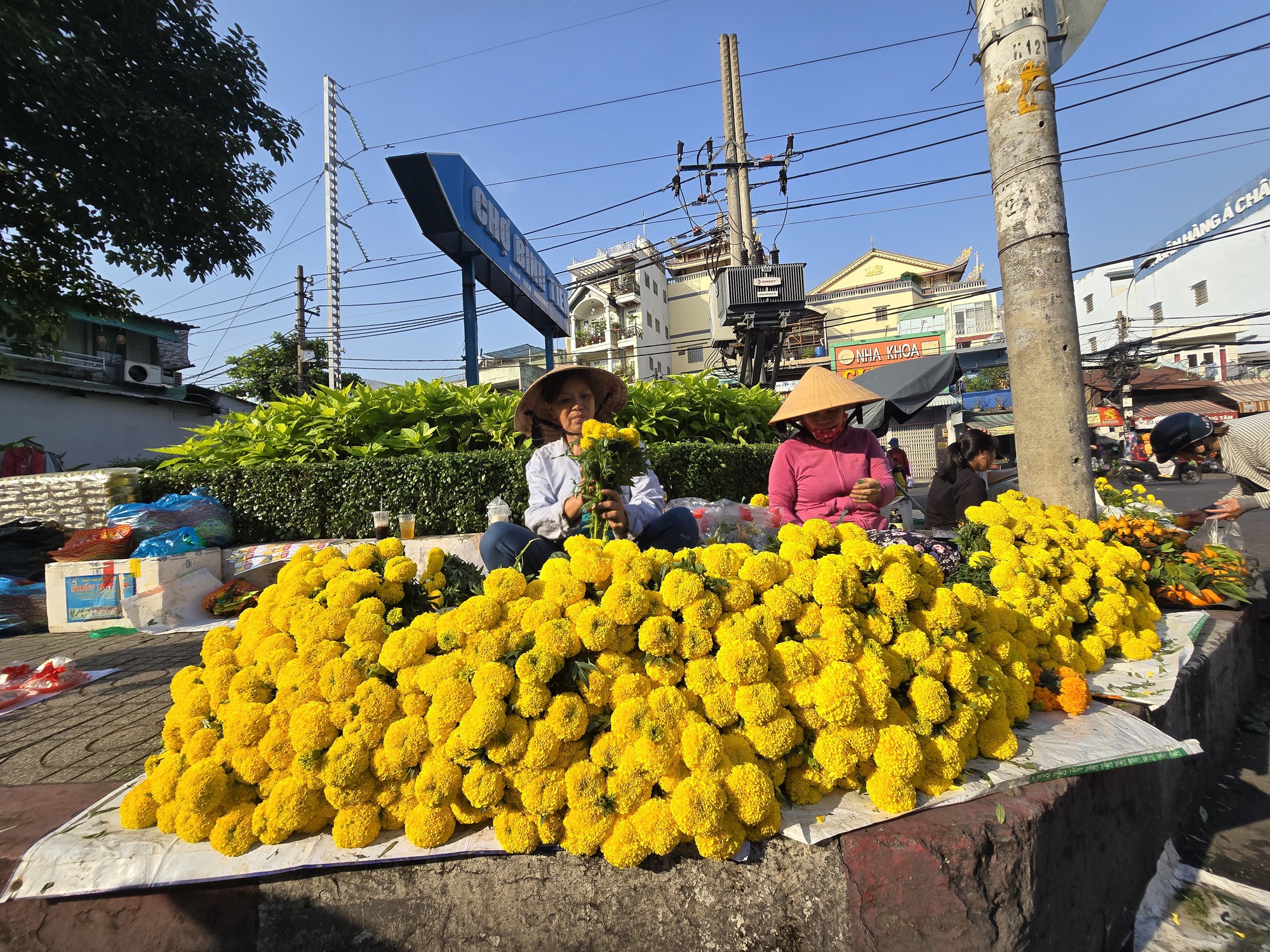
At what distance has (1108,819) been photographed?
5.11 ft

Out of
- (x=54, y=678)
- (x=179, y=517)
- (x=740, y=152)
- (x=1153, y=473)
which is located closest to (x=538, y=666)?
(x=54, y=678)

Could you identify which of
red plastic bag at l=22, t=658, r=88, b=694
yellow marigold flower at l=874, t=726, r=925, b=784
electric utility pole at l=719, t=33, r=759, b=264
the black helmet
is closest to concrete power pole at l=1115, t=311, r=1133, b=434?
electric utility pole at l=719, t=33, r=759, b=264

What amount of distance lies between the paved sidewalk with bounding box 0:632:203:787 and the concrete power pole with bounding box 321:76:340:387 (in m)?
11.4

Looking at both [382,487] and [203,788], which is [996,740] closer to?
[203,788]

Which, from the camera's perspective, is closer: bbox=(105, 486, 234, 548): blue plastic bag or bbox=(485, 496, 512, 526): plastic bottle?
bbox=(485, 496, 512, 526): plastic bottle

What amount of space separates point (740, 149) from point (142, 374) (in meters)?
17.8

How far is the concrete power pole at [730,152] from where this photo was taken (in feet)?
45.0

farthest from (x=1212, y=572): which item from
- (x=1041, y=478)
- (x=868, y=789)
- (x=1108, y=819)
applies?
(x=868, y=789)

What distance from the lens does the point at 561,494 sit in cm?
290

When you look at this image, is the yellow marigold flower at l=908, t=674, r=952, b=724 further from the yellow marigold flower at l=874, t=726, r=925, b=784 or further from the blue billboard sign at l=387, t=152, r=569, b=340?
the blue billboard sign at l=387, t=152, r=569, b=340

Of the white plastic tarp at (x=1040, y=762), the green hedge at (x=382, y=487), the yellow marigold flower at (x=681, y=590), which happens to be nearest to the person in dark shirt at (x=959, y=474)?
the green hedge at (x=382, y=487)

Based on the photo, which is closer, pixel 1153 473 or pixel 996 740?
pixel 996 740

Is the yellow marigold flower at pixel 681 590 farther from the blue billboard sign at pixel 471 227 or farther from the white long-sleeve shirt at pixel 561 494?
the blue billboard sign at pixel 471 227

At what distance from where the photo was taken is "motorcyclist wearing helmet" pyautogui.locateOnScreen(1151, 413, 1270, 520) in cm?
355
